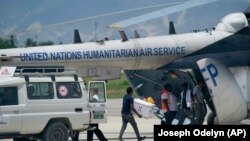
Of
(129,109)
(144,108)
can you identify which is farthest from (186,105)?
(129,109)

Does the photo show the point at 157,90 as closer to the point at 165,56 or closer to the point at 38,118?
the point at 165,56

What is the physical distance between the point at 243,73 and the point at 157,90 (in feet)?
11.3

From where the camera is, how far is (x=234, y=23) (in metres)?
20.1

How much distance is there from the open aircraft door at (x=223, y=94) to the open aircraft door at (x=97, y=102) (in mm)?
3014

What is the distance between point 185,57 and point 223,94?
1.77 metres

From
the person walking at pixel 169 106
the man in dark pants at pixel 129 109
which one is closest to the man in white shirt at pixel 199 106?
the person walking at pixel 169 106

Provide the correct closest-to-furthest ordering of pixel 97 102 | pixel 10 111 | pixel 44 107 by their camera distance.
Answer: pixel 10 111 → pixel 44 107 → pixel 97 102

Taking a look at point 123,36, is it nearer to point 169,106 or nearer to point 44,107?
point 169,106

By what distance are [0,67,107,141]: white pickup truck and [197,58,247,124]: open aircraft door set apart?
323cm

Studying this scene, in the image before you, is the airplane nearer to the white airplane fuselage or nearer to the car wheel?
the white airplane fuselage

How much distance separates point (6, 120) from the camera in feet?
52.9

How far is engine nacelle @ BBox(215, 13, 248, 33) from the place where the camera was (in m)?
20.0

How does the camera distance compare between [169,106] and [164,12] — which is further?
[169,106]

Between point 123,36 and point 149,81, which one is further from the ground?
point 123,36
